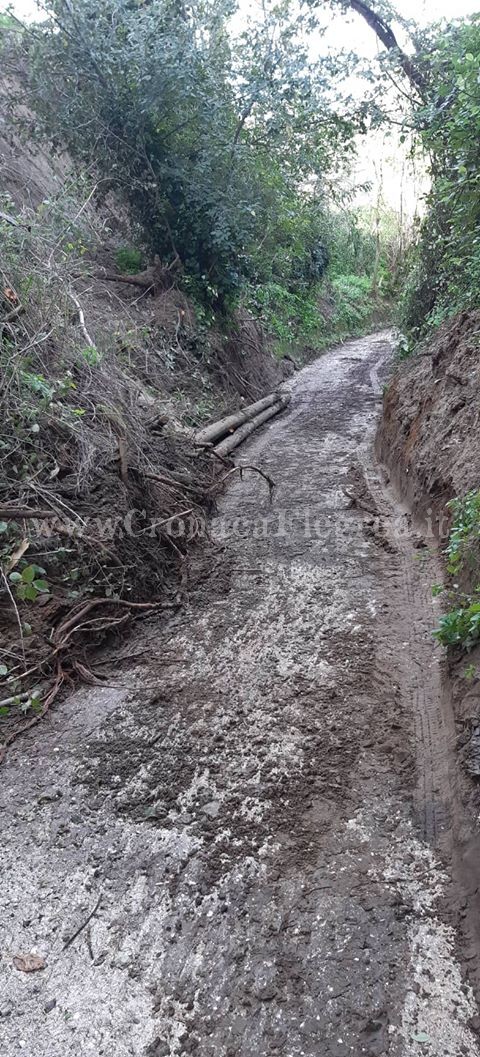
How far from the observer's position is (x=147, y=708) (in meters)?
3.30

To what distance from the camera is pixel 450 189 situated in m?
6.02

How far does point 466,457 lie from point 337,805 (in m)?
3.02

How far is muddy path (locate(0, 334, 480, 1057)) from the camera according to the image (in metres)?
1.86

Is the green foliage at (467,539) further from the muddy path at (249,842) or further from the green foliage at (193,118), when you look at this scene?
the green foliage at (193,118)

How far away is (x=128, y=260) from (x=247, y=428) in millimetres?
3614

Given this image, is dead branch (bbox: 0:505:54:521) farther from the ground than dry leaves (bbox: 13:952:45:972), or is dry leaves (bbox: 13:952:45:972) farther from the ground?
dead branch (bbox: 0:505:54:521)

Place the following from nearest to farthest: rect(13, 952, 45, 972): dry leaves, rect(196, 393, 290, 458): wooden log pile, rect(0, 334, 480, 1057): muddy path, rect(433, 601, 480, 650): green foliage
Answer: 1. rect(0, 334, 480, 1057): muddy path
2. rect(13, 952, 45, 972): dry leaves
3. rect(433, 601, 480, 650): green foliage
4. rect(196, 393, 290, 458): wooden log pile

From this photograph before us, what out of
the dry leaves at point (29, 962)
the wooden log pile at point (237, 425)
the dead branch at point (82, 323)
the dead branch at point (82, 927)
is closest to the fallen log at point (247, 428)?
the wooden log pile at point (237, 425)

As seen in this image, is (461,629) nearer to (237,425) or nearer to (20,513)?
(20,513)

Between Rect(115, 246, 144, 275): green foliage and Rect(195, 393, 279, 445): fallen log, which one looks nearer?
Rect(195, 393, 279, 445): fallen log

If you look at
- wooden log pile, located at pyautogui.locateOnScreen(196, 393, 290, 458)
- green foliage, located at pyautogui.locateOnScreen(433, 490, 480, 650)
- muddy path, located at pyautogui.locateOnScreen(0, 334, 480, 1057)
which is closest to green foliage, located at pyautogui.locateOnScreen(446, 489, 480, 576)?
green foliage, located at pyautogui.locateOnScreen(433, 490, 480, 650)

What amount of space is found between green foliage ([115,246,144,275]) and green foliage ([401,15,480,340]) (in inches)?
171

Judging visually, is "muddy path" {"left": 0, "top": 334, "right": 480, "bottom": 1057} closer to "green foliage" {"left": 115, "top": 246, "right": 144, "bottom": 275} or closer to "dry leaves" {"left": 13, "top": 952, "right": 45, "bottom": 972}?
"dry leaves" {"left": 13, "top": 952, "right": 45, "bottom": 972}

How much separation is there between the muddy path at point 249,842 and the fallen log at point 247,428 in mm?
3548
